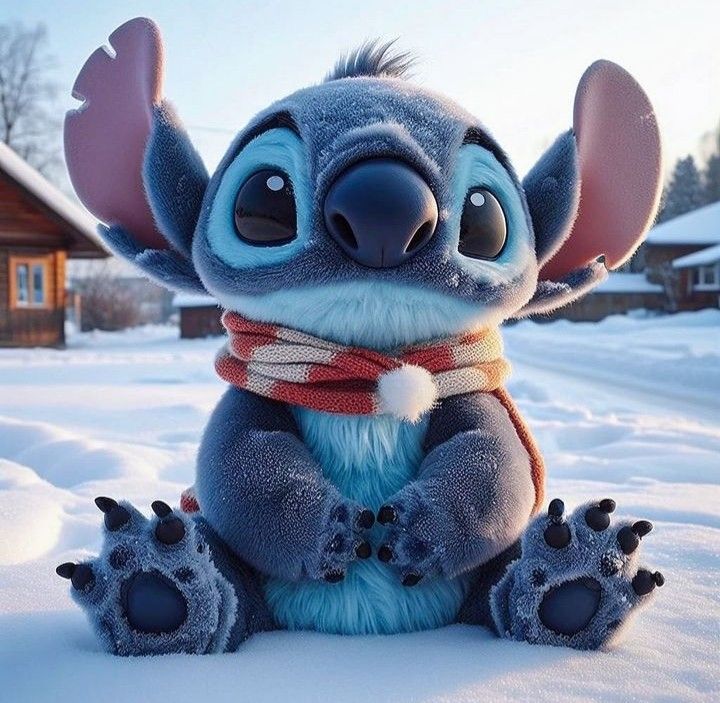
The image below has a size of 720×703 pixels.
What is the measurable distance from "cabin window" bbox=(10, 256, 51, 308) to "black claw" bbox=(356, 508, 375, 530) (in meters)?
15.6

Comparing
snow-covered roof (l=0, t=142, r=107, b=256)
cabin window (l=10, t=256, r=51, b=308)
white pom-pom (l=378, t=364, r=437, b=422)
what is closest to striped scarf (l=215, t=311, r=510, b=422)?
white pom-pom (l=378, t=364, r=437, b=422)

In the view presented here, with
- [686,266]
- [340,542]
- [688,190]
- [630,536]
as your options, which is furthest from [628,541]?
[688,190]

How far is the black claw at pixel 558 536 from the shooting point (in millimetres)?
960

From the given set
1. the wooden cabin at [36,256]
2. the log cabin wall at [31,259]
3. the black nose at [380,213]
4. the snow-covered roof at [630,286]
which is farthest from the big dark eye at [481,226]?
the snow-covered roof at [630,286]

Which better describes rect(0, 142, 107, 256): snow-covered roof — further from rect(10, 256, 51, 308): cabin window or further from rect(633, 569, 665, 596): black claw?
rect(633, 569, 665, 596): black claw

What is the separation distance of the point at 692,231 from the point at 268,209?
103ft

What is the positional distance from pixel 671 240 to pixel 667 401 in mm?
24744

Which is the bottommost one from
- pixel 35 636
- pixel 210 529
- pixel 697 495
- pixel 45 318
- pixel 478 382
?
pixel 45 318

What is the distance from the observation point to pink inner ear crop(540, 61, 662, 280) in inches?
58.3

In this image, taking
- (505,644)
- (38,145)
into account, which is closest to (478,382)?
(505,644)

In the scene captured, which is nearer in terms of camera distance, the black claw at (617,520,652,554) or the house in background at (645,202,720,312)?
the black claw at (617,520,652,554)

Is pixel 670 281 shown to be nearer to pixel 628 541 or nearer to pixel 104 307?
pixel 104 307

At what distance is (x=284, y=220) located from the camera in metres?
1.16

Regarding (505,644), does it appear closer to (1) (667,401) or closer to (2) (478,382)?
(2) (478,382)
